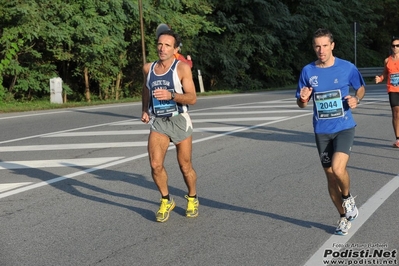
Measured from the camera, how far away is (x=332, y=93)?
647 centimetres

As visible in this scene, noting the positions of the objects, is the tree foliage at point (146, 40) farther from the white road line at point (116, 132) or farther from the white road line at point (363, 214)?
the white road line at point (363, 214)

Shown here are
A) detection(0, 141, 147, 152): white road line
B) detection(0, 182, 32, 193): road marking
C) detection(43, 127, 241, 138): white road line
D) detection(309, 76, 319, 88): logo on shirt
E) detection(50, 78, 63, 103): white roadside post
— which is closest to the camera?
detection(309, 76, 319, 88): logo on shirt

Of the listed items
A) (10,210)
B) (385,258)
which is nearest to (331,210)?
(385,258)

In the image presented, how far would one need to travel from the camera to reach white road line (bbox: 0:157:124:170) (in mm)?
10570

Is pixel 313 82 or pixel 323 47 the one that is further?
pixel 313 82

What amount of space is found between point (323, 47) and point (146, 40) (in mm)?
24681

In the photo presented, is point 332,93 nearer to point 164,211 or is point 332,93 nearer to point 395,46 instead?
point 164,211

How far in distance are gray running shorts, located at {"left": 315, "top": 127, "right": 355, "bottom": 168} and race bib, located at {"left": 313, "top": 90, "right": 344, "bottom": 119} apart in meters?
0.17

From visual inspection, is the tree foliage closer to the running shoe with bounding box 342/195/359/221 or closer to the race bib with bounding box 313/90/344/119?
the race bib with bounding box 313/90/344/119

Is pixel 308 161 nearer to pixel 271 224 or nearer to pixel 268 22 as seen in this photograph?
pixel 271 224

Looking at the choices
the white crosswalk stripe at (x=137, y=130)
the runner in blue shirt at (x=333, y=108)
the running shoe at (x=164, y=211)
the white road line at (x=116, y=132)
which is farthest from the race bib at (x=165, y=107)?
the white road line at (x=116, y=132)

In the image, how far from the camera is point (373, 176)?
9.26 m

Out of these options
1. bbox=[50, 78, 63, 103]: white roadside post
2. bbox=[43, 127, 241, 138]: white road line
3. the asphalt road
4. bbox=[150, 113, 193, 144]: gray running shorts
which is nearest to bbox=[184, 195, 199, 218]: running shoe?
the asphalt road

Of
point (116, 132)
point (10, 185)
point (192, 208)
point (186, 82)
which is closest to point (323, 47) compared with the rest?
point (186, 82)
